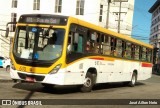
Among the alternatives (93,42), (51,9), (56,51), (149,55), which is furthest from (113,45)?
(51,9)

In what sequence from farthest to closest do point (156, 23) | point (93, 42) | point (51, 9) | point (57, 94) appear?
point (156, 23), point (51, 9), point (93, 42), point (57, 94)

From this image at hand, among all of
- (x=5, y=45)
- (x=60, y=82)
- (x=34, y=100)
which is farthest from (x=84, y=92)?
(x=5, y=45)

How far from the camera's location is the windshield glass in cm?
1507

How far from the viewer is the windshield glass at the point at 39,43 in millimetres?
15070

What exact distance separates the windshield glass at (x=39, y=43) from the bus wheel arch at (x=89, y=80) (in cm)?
274

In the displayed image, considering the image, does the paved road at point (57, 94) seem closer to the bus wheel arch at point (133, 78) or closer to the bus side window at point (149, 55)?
the bus wheel arch at point (133, 78)

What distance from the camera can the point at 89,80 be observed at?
17.5 meters

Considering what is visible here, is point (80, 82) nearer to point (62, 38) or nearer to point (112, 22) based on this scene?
point (62, 38)

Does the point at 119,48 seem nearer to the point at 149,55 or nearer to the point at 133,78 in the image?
the point at 133,78

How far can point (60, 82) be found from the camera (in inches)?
588

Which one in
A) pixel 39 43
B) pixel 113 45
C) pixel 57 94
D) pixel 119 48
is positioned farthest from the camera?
pixel 119 48

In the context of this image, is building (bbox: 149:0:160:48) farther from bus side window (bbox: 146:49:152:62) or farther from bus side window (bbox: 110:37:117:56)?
bus side window (bbox: 110:37:117:56)

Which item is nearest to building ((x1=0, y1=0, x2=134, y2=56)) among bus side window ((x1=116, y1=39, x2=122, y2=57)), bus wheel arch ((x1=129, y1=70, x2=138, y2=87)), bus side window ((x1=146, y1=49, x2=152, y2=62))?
bus side window ((x1=146, y1=49, x2=152, y2=62))

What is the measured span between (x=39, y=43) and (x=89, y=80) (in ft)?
11.0
